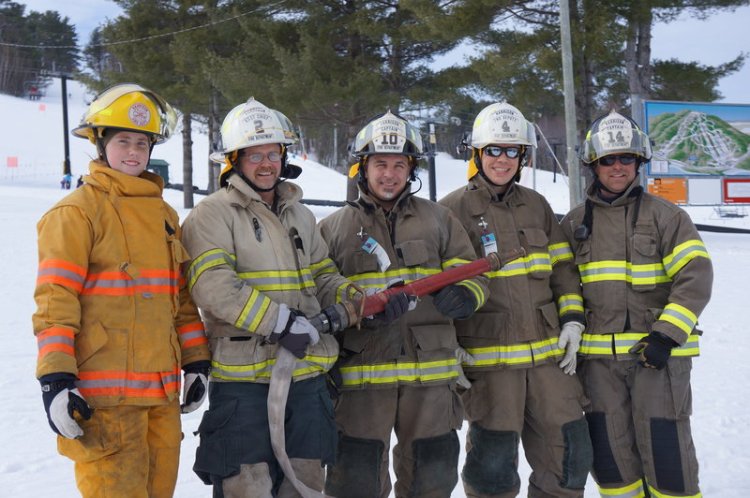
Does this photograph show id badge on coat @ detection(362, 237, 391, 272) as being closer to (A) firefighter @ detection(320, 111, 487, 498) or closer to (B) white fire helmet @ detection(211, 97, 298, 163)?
(A) firefighter @ detection(320, 111, 487, 498)

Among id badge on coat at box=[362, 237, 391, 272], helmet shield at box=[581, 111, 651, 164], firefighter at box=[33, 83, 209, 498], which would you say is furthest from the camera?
helmet shield at box=[581, 111, 651, 164]

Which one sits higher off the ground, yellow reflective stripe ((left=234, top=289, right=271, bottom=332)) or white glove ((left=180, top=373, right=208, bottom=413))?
yellow reflective stripe ((left=234, top=289, right=271, bottom=332))

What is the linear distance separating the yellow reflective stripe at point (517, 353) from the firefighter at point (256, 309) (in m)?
0.86

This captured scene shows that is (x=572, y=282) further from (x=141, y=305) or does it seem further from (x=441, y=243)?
(x=141, y=305)

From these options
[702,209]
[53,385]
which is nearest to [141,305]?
[53,385]

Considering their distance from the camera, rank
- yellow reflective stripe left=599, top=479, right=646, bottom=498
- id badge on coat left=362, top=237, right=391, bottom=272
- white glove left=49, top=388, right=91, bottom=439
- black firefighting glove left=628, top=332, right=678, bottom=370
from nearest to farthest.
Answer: white glove left=49, top=388, right=91, bottom=439, black firefighting glove left=628, top=332, right=678, bottom=370, id badge on coat left=362, top=237, right=391, bottom=272, yellow reflective stripe left=599, top=479, right=646, bottom=498

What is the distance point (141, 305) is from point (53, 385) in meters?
0.48

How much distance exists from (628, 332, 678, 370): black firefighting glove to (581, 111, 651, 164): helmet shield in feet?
3.25

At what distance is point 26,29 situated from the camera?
81.5m

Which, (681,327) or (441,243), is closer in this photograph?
(681,327)

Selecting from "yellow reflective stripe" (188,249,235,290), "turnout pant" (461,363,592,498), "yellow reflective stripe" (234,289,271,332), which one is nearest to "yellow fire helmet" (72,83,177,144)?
"yellow reflective stripe" (188,249,235,290)

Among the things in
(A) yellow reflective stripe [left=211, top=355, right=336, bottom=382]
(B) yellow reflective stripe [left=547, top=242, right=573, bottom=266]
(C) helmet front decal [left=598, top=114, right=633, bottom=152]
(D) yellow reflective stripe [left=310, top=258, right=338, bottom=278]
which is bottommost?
(A) yellow reflective stripe [left=211, top=355, right=336, bottom=382]

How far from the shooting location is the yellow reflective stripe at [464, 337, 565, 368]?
3.68 metres

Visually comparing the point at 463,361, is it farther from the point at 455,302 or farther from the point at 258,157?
the point at 258,157
